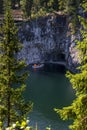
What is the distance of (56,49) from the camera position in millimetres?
126750

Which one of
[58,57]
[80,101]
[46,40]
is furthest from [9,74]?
[58,57]

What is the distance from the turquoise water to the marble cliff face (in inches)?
240

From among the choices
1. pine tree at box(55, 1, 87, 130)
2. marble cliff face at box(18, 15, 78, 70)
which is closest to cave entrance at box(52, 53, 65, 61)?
marble cliff face at box(18, 15, 78, 70)

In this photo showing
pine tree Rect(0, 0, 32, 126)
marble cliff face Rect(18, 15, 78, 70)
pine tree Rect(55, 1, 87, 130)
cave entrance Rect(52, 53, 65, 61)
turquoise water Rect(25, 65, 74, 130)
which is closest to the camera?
pine tree Rect(55, 1, 87, 130)

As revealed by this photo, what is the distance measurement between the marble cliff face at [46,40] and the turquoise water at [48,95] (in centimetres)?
609

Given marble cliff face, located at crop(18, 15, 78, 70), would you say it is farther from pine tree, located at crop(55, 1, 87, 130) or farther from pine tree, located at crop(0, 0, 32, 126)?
pine tree, located at crop(55, 1, 87, 130)

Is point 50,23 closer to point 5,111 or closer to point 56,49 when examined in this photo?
point 56,49

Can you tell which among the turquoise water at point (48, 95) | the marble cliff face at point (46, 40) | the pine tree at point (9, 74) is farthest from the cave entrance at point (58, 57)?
the pine tree at point (9, 74)

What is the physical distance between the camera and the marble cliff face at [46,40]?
122 meters

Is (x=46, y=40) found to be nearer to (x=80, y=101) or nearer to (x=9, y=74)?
(x=9, y=74)

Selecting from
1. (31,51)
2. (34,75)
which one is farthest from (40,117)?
(31,51)

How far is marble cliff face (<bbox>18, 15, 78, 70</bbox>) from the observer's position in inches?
4788

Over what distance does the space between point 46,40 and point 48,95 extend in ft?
136

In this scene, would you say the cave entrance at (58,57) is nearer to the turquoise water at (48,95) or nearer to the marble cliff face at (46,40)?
the marble cliff face at (46,40)
